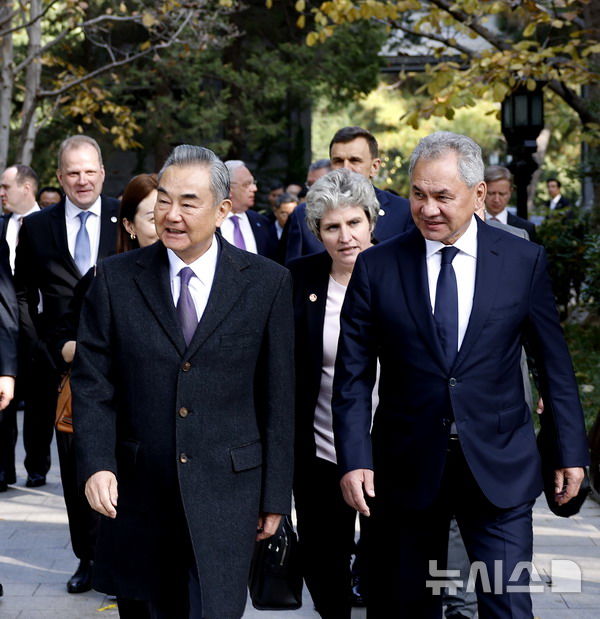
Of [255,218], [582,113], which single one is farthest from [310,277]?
[582,113]

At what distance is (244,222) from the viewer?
862 centimetres

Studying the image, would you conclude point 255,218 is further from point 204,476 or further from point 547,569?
point 204,476

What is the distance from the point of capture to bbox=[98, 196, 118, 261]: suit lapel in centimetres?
617

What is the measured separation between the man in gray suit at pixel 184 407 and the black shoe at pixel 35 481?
4.68m

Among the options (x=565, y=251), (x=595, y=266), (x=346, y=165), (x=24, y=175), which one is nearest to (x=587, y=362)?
(x=595, y=266)

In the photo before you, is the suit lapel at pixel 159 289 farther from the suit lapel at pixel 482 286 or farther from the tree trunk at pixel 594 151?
the tree trunk at pixel 594 151

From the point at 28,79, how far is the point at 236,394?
13.7m

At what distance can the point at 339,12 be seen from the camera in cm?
1318

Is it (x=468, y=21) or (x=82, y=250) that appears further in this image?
(x=468, y=21)

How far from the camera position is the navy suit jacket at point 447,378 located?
154 inches

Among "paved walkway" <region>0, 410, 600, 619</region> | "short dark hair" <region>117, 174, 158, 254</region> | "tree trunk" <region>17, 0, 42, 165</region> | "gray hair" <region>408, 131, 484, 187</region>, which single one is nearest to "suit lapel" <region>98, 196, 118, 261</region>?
"short dark hair" <region>117, 174, 158, 254</region>

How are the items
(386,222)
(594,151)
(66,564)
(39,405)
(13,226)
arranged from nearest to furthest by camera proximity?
1. (386,222)
2. (66,564)
3. (39,405)
4. (13,226)
5. (594,151)

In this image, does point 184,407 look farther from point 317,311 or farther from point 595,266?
point 595,266

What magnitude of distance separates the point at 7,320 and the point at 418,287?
2436 millimetres
